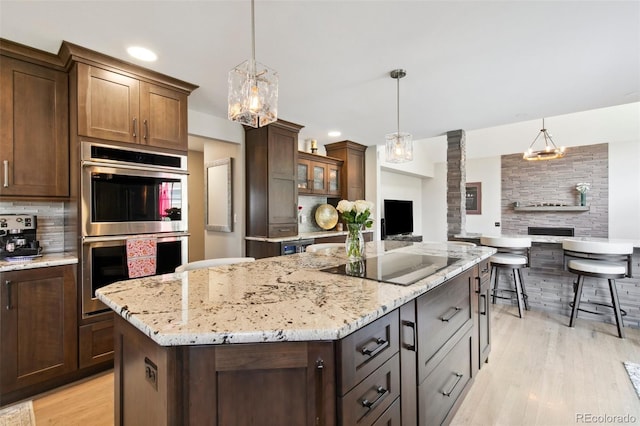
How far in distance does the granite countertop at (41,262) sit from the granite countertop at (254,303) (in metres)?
1.17

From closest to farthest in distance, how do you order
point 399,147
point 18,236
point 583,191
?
point 18,236
point 399,147
point 583,191

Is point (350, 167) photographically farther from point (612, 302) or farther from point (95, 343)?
point (95, 343)

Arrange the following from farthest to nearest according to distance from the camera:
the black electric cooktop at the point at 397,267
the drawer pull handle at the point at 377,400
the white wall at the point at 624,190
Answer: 1. the white wall at the point at 624,190
2. the black electric cooktop at the point at 397,267
3. the drawer pull handle at the point at 377,400

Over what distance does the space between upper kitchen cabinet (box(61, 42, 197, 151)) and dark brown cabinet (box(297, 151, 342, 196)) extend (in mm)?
1989

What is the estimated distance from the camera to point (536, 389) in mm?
2096

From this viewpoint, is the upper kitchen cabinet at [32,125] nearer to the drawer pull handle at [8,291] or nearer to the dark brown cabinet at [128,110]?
the dark brown cabinet at [128,110]

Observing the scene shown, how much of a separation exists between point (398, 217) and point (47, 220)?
6.37 metres

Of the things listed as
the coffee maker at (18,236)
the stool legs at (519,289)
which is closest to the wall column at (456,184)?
the stool legs at (519,289)

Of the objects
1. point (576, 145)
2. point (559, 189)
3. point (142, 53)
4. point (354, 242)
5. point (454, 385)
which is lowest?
point (454, 385)

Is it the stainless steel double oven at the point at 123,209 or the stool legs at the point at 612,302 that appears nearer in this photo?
the stainless steel double oven at the point at 123,209

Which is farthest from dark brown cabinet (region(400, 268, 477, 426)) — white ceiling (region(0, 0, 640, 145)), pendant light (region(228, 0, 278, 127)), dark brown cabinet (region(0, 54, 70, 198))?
dark brown cabinet (region(0, 54, 70, 198))

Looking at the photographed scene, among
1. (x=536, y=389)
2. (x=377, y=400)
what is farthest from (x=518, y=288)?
(x=377, y=400)

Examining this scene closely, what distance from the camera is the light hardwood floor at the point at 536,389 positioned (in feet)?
5.99

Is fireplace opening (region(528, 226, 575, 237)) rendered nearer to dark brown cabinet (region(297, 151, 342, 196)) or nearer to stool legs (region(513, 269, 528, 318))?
stool legs (region(513, 269, 528, 318))
